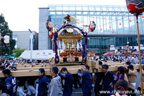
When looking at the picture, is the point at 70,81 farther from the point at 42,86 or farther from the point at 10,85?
the point at 10,85

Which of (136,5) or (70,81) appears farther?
(70,81)

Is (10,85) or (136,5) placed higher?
(136,5)

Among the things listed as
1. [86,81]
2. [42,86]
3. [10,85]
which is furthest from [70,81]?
[10,85]

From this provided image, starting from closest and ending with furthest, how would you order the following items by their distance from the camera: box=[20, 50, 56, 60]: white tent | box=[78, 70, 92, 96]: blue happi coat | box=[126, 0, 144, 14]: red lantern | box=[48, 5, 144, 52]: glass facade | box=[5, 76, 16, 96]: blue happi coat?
box=[126, 0, 144, 14]: red lantern < box=[5, 76, 16, 96]: blue happi coat < box=[78, 70, 92, 96]: blue happi coat < box=[20, 50, 56, 60]: white tent < box=[48, 5, 144, 52]: glass facade

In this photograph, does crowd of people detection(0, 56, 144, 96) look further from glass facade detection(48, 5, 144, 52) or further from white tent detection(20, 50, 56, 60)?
glass facade detection(48, 5, 144, 52)

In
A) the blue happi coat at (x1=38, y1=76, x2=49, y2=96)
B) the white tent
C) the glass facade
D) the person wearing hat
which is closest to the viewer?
the blue happi coat at (x1=38, y1=76, x2=49, y2=96)

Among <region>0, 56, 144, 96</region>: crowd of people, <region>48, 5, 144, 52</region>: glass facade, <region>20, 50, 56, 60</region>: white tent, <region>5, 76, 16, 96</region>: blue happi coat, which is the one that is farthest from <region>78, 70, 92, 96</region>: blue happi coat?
<region>48, 5, 144, 52</region>: glass facade

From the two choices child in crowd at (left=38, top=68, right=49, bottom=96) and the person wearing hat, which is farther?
the person wearing hat

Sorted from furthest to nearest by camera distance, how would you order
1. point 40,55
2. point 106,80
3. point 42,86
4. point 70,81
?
point 40,55 → point 70,81 → point 106,80 → point 42,86

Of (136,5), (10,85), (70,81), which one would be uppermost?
(136,5)

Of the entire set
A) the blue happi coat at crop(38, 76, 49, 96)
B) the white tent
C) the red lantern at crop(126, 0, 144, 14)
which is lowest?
the blue happi coat at crop(38, 76, 49, 96)

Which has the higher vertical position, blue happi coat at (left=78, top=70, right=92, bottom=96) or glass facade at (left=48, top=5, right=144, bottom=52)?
glass facade at (left=48, top=5, right=144, bottom=52)

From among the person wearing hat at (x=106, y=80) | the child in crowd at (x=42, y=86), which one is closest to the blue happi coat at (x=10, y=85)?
the child in crowd at (x=42, y=86)

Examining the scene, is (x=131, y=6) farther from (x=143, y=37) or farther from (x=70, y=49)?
(x=143, y=37)
